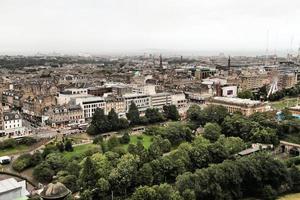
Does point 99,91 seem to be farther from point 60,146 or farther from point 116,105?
point 60,146

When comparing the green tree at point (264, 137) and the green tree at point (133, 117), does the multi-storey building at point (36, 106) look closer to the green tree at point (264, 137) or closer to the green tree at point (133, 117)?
the green tree at point (133, 117)

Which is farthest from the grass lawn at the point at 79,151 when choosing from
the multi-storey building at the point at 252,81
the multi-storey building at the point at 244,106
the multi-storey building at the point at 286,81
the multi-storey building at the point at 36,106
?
the multi-storey building at the point at 286,81

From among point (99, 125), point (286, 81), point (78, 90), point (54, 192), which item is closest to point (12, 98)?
point (78, 90)

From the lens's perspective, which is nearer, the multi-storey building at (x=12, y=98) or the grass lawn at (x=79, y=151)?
the grass lawn at (x=79, y=151)

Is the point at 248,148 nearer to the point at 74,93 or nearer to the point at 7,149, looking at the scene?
the point at 7,149

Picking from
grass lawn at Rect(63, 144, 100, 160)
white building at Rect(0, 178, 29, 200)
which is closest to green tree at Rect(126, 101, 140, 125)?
grass lawn at Rect(63, 144, 100, 160)

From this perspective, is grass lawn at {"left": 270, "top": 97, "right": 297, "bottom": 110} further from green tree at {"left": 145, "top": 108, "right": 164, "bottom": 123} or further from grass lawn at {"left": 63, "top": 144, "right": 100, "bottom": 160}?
grass lawn at {"left": 63, "top": 144, "right": 100, "bottom": 160}
